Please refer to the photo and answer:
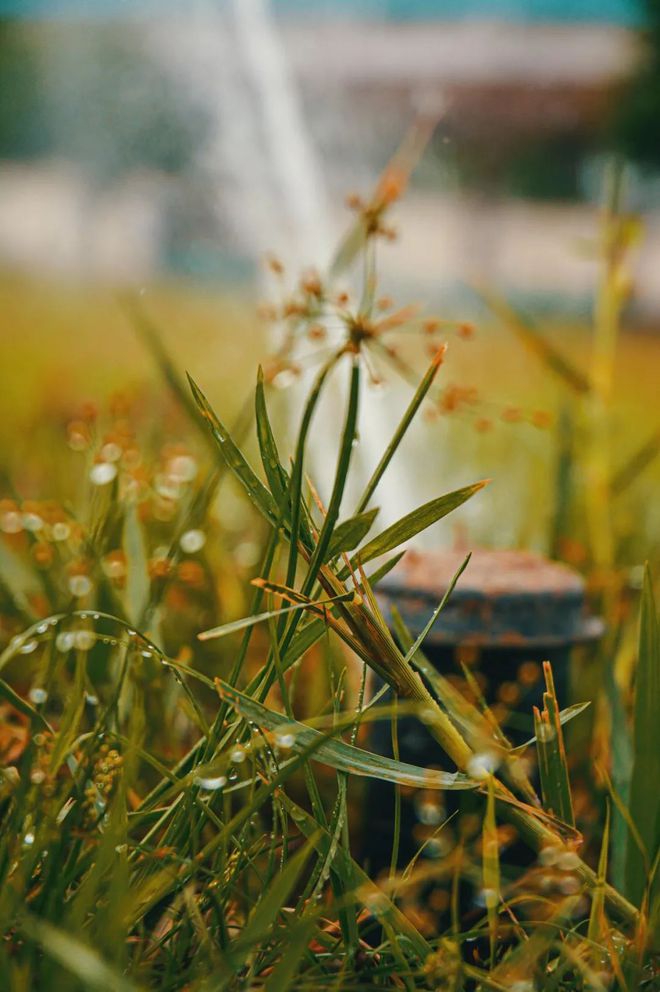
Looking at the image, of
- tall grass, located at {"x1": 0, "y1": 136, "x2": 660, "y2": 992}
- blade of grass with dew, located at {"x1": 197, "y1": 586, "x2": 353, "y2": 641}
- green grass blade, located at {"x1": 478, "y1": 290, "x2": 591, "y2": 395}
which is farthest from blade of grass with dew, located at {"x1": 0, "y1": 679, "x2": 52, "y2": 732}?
green grass blade, located at {"x1": 478, "y1": 290, "x2": 591, "y2": 395}

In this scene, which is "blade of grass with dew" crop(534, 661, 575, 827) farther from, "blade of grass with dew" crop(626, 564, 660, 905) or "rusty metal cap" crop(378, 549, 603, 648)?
"rusty metal cap" crop(378, 549, 603, 648)

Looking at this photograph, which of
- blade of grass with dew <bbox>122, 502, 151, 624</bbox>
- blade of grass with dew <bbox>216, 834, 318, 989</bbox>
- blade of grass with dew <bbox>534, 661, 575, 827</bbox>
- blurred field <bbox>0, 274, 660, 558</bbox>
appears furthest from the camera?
blurred field <bbox>0, 274, 660, 558</bbox>

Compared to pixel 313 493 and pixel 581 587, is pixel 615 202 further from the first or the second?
pixel 313 493


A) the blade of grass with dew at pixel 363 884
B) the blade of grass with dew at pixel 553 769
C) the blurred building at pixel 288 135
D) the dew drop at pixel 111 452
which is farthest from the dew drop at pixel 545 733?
the blurred building at pixel 288 135

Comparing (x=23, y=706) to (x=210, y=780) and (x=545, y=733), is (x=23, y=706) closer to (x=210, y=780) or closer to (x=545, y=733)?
(x=210, y=780)

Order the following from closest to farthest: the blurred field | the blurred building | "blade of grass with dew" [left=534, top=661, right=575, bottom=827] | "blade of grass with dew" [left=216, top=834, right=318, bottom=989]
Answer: "blade of grass with dew" [left=216, top=834, right=318, bottom=989] < "blade of grass with dew" [left=534, top=661, right=575, bottom=827] < the blurred field < the blurred building

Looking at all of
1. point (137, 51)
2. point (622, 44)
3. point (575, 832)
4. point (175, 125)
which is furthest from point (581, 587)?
point (622, 44)

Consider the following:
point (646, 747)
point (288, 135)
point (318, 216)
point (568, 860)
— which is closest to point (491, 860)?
point (568, 860)

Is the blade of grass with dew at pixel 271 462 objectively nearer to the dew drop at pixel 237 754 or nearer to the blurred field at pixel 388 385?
the dew drop at pixel 237 754
